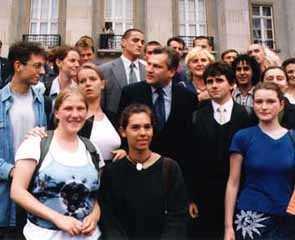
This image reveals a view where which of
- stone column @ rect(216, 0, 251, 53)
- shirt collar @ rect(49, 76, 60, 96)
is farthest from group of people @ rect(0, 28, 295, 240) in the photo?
stone column @ rect(216, 0, 251, 53)

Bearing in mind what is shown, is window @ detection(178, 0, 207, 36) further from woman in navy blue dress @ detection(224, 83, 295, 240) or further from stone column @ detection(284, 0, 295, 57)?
woman in navy blue dress @ detection(224, 83, 295, 240)

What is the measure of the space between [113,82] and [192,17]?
15377 mm

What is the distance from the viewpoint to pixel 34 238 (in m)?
3.20

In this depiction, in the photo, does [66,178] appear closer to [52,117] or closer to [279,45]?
[52,117]

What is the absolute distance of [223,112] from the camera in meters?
4.39

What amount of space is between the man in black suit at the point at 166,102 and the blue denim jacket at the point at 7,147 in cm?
98

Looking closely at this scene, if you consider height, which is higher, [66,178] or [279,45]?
[279,45]

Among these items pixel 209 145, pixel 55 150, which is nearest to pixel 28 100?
pixel 55 150

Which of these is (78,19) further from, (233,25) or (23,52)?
(23,52)

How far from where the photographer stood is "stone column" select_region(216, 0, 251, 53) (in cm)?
1883

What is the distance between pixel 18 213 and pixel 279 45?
1832 cm

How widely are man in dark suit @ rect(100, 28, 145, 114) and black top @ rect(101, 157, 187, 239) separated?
6.47 feet

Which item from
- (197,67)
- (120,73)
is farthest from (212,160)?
(120,73)

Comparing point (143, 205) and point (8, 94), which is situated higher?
point (8, 94)
